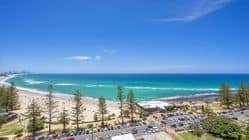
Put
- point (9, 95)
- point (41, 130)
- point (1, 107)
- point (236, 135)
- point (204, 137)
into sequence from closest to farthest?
point (236, 135)
point (204, 137)
point (41, 130)
point (1, 107)
point (9, 95)

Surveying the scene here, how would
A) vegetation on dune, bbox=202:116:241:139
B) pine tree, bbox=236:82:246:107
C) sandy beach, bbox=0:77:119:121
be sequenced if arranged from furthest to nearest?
pine tree, bbox=236:82:246:107, sandy beach, bbox=0:77:119:121, vegetation on dune, bbox=202:116:241:139

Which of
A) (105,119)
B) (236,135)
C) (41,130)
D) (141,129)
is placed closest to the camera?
(236,135)

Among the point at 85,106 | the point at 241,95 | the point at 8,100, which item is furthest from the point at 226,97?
the point at 8,100

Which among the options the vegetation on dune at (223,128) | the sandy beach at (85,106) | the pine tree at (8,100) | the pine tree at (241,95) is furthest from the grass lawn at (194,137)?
the pine tree at (8,100)

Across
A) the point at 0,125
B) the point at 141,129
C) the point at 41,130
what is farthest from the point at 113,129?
the point at 0,125

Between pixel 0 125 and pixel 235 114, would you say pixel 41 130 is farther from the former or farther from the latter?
pixel 235 114

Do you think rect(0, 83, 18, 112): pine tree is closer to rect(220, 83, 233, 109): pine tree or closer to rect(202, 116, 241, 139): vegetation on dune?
rect(202, 116, 241, 139): vegetation on dune

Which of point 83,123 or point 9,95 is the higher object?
point 9,95

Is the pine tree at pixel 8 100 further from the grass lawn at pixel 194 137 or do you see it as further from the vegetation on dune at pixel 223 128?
the vegetation on dune at pixel 223 128

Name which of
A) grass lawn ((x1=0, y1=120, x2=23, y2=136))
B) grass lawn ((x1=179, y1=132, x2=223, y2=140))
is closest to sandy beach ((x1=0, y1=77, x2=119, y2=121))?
grass lawn ((x1=0, y1=120, x2=23, y2=136))
